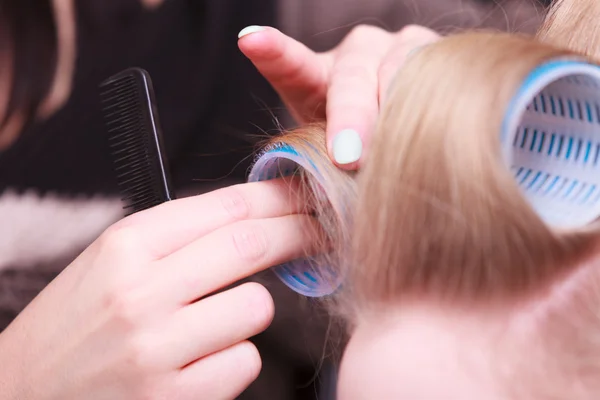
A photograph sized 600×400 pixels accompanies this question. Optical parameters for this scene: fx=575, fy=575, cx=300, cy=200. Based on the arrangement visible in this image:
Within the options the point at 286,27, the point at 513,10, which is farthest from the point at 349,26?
the point at 513,10

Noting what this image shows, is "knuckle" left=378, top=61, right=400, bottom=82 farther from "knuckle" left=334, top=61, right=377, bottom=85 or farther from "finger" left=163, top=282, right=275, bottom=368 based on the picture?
"finger" left=163, top=282, right=275, bottom=368

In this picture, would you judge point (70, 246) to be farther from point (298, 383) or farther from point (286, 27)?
point (286, 27)

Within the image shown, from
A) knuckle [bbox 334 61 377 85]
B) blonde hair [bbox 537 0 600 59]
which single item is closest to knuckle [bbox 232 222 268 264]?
knuckle [bbox 334 61 377 85]

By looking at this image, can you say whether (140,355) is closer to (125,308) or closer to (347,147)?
(125,308)

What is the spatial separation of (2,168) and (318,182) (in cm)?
58

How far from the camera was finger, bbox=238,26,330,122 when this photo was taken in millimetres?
631

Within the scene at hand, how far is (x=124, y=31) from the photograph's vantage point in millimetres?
938

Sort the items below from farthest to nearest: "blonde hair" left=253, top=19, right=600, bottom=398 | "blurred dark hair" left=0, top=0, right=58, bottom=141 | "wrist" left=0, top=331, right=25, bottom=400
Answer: "blurred dark hair" left=0, top=0, right=58, bottom=141
"wrist" left=0, top=331, right=25, bottom=400
"blonde hair" left=253, top=19, right=600, bottom=398

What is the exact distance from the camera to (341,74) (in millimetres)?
668

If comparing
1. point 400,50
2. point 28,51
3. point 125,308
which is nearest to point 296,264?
point 125,308

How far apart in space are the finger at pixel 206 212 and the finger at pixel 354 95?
0.26ft

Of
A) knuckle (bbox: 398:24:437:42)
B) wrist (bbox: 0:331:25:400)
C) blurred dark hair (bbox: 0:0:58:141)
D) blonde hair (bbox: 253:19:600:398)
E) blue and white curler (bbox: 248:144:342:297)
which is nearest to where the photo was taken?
blonde hair (bbox: 253:19:600:398)

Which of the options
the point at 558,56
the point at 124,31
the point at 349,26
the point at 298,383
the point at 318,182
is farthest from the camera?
the point at 349,26

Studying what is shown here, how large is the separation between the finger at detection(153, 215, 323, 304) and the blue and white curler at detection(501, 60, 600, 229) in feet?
0.67
